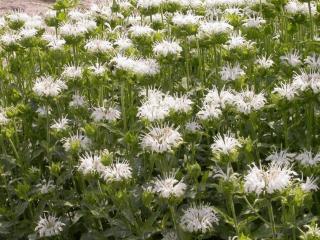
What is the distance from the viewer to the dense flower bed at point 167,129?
113 inches

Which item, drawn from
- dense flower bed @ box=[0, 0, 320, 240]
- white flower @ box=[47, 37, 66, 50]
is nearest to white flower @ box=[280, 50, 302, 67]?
dense flower bed @ box=[0, 0, 320, 240]

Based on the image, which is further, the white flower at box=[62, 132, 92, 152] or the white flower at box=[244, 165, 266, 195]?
the white flower at box=[62, 132, 92, 152]

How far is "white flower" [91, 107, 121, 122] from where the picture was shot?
11.4 feet

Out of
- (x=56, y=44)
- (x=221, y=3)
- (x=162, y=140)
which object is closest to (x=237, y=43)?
(x=221, y=3)

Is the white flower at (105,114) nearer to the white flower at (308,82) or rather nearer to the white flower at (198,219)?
the white flower at (198,219)

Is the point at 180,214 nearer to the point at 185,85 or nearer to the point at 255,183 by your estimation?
the point at 255,183

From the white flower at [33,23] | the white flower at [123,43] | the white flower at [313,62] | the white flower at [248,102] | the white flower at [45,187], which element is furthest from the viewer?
the white flower at [33,23]

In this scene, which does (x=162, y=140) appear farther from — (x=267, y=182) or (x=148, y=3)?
(x=148, y=3)

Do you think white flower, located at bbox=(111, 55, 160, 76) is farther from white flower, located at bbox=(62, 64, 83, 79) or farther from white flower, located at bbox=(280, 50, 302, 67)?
white flower, located at bbox=(280, 50, 302, 67)

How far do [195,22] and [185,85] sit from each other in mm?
375

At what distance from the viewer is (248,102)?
10.4 ft

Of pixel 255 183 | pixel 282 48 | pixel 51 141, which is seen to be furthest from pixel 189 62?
pixel 255 183

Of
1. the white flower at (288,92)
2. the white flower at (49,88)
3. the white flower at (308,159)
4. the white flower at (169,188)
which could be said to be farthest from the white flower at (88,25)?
the white flower at (308,159)

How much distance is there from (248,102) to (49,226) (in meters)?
1.20
